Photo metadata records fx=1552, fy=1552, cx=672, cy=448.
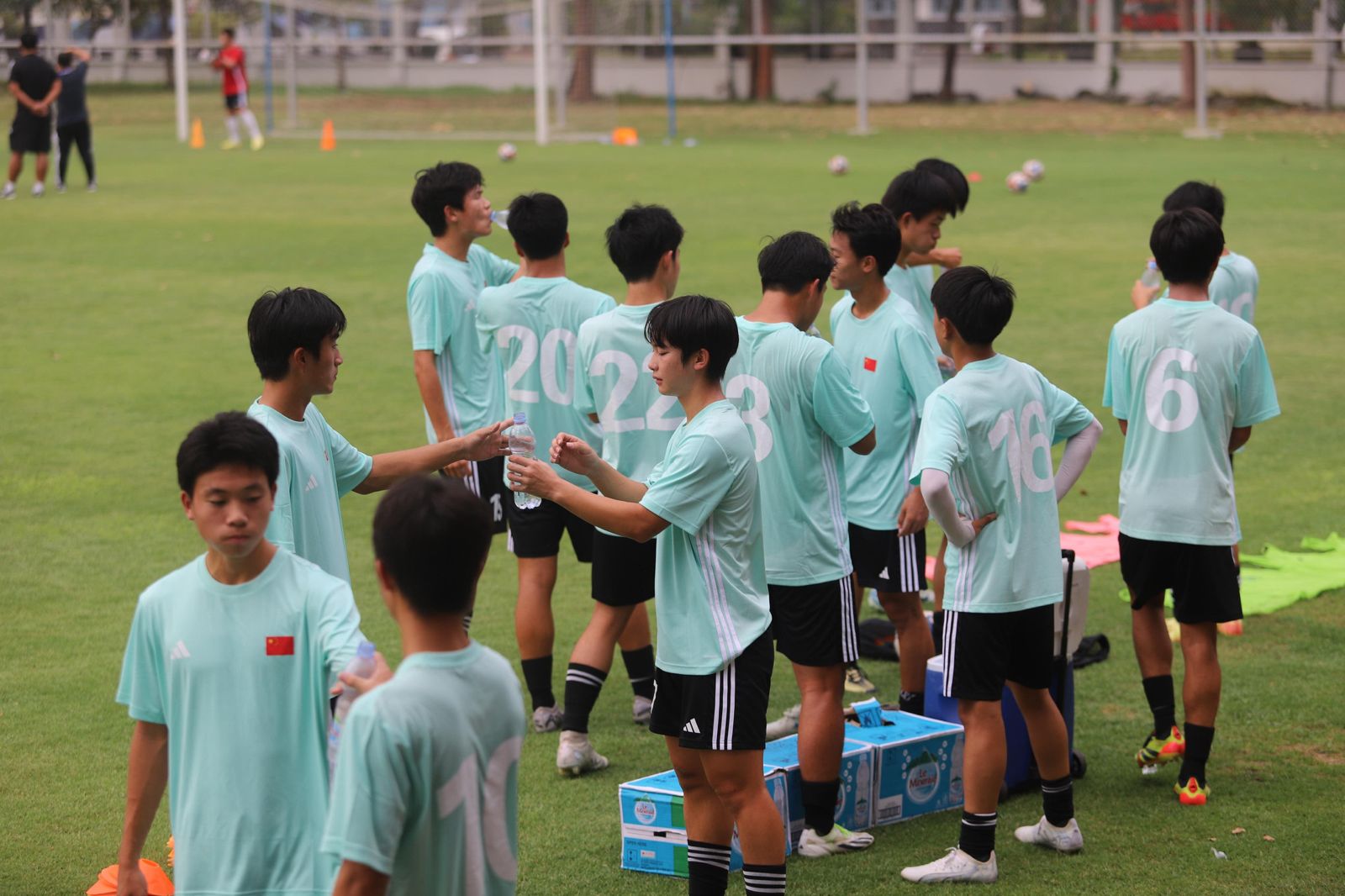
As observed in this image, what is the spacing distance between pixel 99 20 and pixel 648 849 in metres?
48.0

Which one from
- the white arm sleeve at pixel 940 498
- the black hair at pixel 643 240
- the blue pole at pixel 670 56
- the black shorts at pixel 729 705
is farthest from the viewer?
the blue pole at pixel 670 56

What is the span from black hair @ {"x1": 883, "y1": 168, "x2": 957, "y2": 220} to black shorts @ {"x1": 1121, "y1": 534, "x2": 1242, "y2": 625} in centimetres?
178

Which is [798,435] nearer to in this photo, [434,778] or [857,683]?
[857,683]

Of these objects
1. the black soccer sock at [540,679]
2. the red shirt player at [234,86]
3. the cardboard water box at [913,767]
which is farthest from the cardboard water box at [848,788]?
the red shirt player at [234,86]

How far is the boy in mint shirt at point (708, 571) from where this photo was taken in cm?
423

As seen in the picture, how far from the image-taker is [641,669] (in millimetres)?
6578

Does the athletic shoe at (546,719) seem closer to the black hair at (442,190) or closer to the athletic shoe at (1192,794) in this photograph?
the black hair at (442,190)

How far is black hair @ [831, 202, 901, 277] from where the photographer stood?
594 centimetres

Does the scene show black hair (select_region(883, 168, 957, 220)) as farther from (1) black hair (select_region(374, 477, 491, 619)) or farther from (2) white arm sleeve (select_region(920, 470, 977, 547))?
(1) black hair (select_region(374, 477, 491, 619))

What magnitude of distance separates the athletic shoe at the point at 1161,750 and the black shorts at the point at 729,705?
6.79 feet

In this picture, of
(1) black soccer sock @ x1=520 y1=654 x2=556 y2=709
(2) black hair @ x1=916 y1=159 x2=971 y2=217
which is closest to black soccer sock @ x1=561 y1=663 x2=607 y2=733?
(1) black soccer sock @ x1=520 y1=654 x2=556 y2=709

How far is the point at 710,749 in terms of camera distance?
Result: 4383 mm

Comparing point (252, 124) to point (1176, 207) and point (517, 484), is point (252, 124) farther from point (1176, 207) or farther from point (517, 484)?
point (517, 484)

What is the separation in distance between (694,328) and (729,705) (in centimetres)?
106
